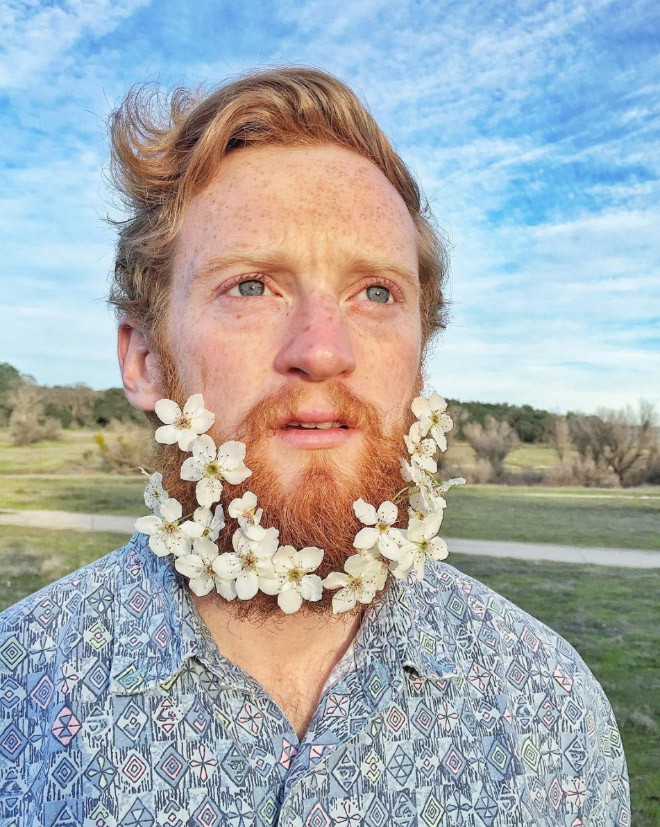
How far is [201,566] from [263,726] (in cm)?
44

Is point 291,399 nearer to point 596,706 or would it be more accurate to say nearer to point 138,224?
point 138,224

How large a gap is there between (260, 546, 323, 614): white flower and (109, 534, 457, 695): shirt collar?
0.25 m

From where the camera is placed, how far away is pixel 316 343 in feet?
5.75

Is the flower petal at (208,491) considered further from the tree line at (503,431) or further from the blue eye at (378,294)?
the tree line at (503,431)

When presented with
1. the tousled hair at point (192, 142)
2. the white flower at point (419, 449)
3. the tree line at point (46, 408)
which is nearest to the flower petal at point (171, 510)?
the tousled hair at point (192, 142)

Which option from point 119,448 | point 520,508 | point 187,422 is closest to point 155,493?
point 187,422

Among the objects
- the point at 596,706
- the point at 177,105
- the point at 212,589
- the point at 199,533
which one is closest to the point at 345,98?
the point at 177,105

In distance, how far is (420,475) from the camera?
2.03 meters

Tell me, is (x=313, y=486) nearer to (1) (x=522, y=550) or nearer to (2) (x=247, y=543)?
(2) (x=247, y=543)

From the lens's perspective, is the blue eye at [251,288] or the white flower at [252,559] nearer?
the white flower at [252,559]

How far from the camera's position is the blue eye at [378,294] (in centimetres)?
204

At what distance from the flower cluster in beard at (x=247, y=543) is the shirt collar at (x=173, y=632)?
11 centimetres

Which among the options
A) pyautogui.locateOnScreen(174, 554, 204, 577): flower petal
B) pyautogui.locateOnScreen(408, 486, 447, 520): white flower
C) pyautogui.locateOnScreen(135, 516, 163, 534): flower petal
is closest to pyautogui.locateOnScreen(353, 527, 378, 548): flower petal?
pyautogui.locateOnScreen(408, 486, 447, 520): white flower

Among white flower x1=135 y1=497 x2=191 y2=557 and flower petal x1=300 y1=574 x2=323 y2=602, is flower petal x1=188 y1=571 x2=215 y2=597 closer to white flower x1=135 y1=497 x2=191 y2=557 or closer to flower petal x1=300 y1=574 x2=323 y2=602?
white flower x1=135 y1=497 x2=191 y2=557
